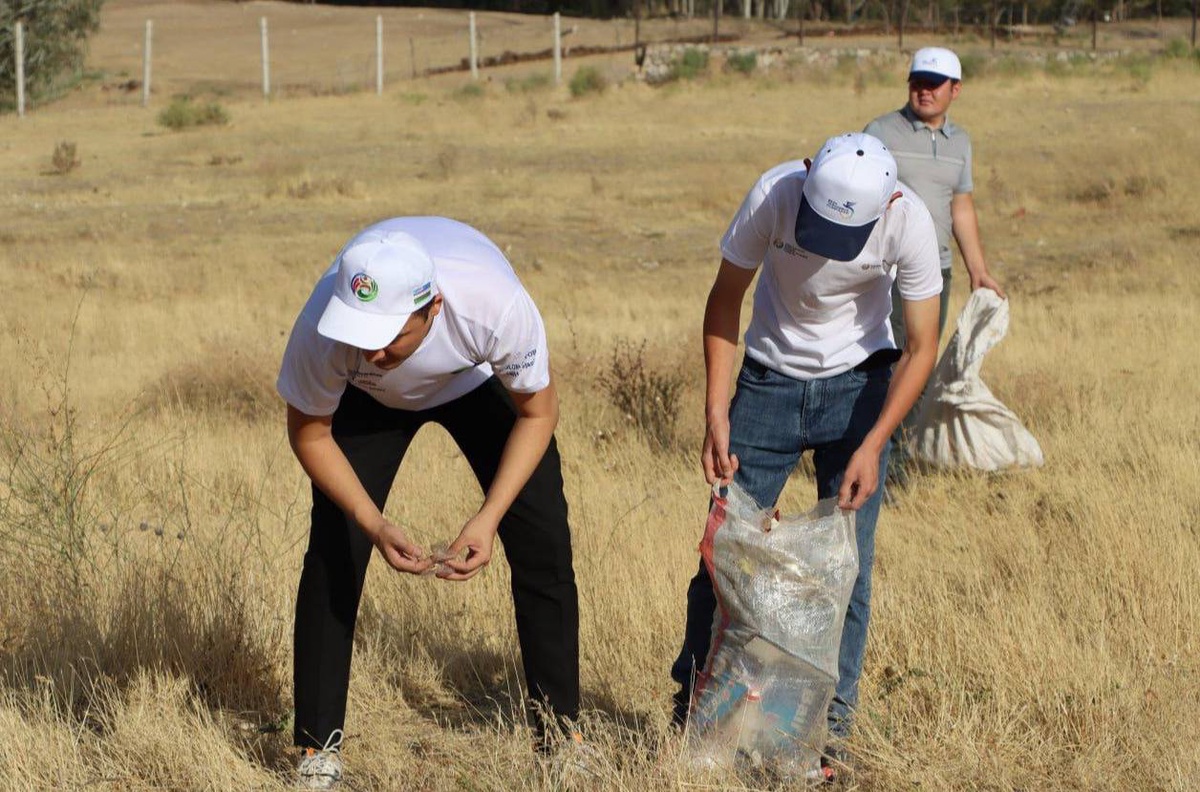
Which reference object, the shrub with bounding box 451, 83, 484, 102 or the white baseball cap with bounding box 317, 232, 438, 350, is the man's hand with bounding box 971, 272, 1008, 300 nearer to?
the white baseball cap with bounding box 317, 232, 438, 350

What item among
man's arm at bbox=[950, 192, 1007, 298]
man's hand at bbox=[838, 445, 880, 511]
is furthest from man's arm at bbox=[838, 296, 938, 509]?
man's arm at bbox=[950, 192, 1007, 298]

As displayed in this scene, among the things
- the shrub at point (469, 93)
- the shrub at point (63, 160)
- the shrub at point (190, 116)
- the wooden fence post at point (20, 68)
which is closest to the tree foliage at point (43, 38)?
the wooden fence post at point (20, 68)

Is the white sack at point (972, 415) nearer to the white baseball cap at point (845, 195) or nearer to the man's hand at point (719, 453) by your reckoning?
the man's hand at point (719, 453)

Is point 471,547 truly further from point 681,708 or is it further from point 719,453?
point 681,708

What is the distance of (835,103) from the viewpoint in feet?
92.2

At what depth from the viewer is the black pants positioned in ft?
10.8

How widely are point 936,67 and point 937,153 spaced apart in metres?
0.34

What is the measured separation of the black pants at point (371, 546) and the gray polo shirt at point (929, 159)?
9.08ft

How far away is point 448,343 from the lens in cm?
303

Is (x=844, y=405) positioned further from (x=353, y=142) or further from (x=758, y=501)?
(x=353, y=142)

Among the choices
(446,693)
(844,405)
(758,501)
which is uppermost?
(844,405)

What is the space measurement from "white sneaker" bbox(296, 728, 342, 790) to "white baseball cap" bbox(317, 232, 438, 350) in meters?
1.09

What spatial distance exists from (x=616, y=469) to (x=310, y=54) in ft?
158

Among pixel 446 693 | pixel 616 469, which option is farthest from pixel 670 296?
pixel 446 693
